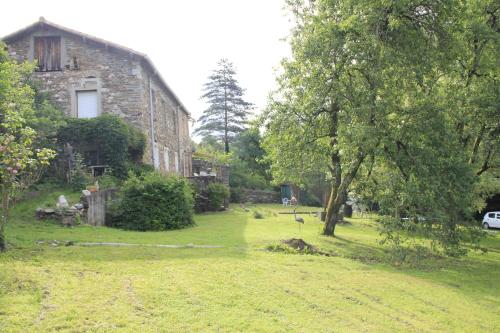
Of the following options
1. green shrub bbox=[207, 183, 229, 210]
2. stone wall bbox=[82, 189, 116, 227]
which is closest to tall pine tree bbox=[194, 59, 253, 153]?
green shrub bbox=[207, 183, 229, 210]

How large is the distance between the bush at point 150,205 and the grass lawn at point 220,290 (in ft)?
7.08

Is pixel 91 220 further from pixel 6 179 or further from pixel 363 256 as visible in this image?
pixel 363 256

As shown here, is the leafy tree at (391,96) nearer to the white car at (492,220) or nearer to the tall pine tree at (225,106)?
the white car at (492,220)

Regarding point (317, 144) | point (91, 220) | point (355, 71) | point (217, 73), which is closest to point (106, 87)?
point (91, 220)

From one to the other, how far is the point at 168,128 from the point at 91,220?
11.5m

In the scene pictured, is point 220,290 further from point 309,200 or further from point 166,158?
point 309,200

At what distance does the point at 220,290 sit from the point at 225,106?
42.7m

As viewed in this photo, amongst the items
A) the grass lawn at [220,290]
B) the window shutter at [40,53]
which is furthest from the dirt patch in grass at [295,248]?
the window shutter at [40,53]

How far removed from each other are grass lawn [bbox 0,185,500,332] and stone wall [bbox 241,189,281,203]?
78.0 feet

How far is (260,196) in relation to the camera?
38.0 m

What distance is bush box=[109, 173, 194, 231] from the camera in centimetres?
1452

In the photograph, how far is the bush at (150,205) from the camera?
572 inches

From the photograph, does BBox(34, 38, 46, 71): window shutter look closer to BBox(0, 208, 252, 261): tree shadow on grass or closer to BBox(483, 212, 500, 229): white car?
BBox(0, 208, 252, 261): tree shadow on grass

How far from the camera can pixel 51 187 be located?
15398mm
